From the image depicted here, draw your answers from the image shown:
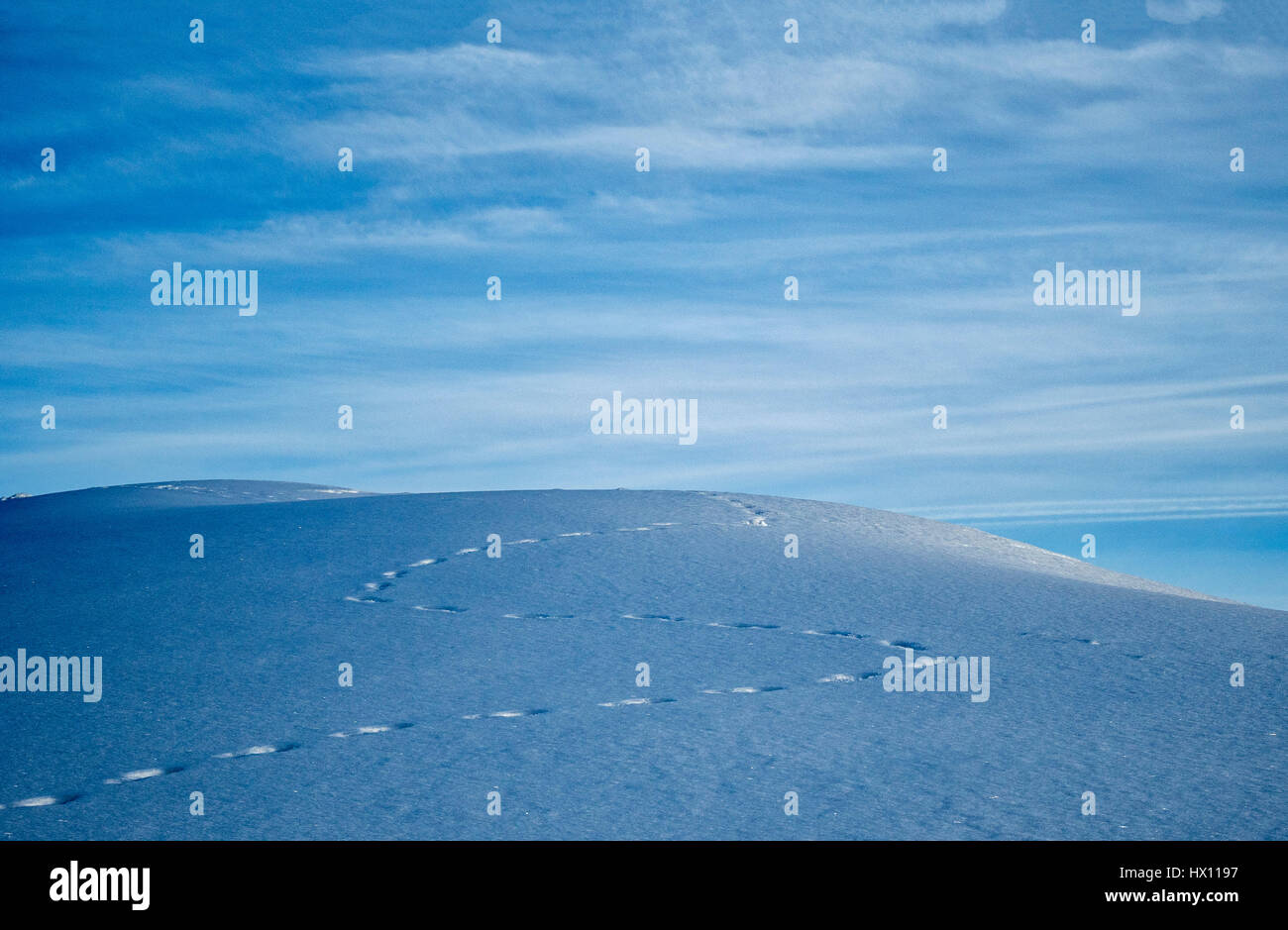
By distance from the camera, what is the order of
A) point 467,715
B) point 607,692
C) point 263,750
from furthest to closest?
point 607,692 → point 467,715 → point 263,750

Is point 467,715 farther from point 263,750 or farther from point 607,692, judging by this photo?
point 263,750

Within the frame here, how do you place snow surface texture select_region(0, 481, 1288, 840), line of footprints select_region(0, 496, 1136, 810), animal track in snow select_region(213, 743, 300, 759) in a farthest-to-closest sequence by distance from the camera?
animal track in snow select_region(213, 743, 300, 759), line of footprints select_region(0, 496, 1136, 810), snow surface texture select_region(0, 481, 1288, 840)

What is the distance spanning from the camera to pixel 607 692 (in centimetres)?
432

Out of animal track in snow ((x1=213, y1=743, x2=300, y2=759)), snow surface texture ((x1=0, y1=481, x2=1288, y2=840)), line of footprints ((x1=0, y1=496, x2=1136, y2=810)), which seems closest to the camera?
snow surface texture ((x1=0, y1=481, x2=1288, y2=840))

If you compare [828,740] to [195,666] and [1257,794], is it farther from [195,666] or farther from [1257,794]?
[195,666]

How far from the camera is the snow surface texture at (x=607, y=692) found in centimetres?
332

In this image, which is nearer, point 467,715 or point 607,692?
point 467,715

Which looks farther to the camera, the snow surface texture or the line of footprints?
the line of footprints

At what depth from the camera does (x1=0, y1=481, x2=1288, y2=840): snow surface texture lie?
332cm

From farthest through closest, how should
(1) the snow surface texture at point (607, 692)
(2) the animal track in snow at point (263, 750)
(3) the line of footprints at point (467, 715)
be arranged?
(2) the animal track in snow at point (263, 750) < (3) the line of footprints at point (467, 715) < (1) the snow surface texture at point (607, 692)

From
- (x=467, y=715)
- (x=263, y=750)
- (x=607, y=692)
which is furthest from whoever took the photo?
(x=607, y=692)

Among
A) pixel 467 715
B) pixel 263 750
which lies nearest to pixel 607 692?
pixel 467 715
